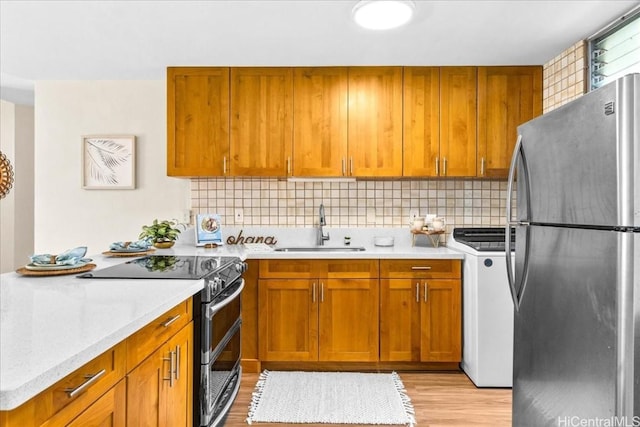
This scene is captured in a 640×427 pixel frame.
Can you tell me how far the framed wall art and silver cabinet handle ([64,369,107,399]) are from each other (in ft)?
9.89

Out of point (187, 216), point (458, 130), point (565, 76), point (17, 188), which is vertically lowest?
point (187, 216)

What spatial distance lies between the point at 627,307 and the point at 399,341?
1894 mm

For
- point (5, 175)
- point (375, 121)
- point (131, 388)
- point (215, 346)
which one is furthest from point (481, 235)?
point (5, 175)

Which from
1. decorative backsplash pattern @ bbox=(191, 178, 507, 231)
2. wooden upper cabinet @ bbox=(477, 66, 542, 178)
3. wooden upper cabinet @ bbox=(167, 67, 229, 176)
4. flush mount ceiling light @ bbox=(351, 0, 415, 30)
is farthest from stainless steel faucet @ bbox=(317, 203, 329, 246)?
flush mount ceiling light @ bbox=(351, 0, 415, 30)

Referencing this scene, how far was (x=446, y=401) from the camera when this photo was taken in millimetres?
2516

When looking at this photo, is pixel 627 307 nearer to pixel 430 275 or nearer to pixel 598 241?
pixel 598 241

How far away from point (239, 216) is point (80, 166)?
5.03 ft

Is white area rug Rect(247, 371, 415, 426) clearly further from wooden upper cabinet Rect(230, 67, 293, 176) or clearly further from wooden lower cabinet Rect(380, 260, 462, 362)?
wooden upper cabinet Rect(230, 67, 293, 176)

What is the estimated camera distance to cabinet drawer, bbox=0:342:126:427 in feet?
2.42

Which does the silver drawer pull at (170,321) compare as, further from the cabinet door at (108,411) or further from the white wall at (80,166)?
the white wall at (80,166)

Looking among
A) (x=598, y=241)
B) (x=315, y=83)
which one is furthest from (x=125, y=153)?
(x=598, y=241)

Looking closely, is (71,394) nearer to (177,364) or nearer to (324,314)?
(177,364)

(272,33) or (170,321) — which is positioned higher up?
(272,33)

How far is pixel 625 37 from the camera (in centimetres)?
241
